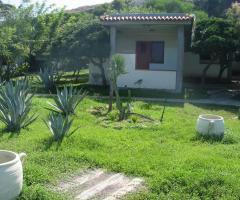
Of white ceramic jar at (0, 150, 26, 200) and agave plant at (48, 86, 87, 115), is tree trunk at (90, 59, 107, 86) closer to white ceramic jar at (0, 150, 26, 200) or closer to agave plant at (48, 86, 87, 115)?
agave plant at (48, 86, 87, 115)

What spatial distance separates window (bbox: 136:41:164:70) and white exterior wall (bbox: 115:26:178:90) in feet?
0.86

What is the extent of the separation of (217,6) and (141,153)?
26.7m

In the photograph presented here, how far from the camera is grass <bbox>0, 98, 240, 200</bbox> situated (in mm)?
5574

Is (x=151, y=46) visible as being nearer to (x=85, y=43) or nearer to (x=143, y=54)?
(x=143, y=54)

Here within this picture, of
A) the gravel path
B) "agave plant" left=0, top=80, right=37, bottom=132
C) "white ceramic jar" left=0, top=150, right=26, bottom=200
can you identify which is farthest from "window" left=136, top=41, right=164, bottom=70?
"white ceramic jar" left=0, top=150, right=26, bottom=200

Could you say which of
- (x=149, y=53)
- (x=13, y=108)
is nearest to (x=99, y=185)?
(x=13, y=108)

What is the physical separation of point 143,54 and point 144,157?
13.3 metres

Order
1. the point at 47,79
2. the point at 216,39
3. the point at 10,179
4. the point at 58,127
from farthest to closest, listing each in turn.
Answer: the point at 47,79
the point at 216,39
the point at 58,127
the point at 10,179

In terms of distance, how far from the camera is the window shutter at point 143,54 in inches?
776

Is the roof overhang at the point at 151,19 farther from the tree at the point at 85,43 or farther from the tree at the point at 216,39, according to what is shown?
the tree at the point at 216,39

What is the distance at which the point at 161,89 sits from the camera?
17188 millimetres

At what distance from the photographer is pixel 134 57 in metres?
17.7

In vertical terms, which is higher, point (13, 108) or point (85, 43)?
point (85, 43)

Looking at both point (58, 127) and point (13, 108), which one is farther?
point (13, 108)
